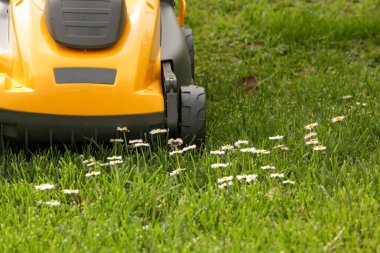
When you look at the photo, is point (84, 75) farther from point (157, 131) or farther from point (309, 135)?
point (309, 135)

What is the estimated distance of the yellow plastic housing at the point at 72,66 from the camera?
10.7ft

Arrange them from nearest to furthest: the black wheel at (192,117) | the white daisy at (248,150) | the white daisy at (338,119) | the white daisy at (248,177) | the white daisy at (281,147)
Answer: the white daisy at (248,177), the white daisy at (248,150), the white daisy at (281,147), the black wheel at (192,117), the white daisy at (338,119)

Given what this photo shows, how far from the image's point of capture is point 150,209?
288 cm

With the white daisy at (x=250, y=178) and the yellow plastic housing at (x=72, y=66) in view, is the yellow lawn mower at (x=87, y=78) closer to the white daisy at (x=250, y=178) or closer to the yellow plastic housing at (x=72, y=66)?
the yellow plastic housing at (x=72, y=66)

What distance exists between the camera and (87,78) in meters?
3.29

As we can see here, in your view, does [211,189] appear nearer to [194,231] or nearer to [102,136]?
[194,231]

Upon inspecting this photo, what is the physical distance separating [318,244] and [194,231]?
1.34 ft

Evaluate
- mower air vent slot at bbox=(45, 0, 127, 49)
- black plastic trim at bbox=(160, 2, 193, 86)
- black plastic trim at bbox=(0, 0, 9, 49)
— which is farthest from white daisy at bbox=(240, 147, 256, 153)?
black plastic trim at bbox=(0, 0, 9, 49)

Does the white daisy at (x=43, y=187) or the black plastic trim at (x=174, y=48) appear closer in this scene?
the white daisy at (x=43, y=187)

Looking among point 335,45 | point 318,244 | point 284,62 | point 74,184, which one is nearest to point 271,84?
point 284,62

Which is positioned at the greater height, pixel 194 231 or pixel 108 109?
pixel 108 109

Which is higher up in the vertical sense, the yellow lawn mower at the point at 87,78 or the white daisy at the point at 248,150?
the yellow lawn mower at the point at 87,78

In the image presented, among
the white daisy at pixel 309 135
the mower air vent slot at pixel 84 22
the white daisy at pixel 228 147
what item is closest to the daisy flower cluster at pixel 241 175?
the white daisy at pixel 228 147

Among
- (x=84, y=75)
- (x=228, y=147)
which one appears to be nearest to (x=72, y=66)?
(x=84, y=75)
